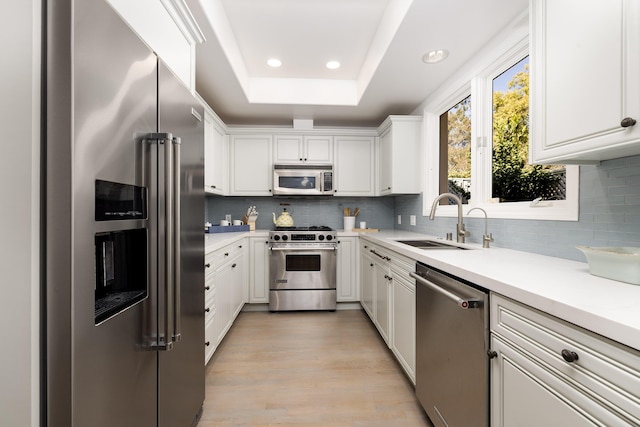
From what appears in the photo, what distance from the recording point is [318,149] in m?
3.72

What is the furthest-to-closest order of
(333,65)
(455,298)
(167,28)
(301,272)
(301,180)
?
(301,180)
(301,272)
(333,65)
(167,28)
(455,298)

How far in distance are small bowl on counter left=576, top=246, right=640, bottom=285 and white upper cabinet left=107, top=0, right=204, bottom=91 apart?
1.78 meters

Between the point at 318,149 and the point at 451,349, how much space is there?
9.49 ft

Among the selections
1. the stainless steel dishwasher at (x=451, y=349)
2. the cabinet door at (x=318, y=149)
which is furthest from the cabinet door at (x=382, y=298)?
the cabinet door at (x=318, y=149)

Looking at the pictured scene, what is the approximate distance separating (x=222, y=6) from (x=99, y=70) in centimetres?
165

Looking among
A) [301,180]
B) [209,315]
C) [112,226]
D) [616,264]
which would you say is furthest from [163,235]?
[301,180]

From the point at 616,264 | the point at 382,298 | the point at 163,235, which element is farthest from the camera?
the point at 382,298

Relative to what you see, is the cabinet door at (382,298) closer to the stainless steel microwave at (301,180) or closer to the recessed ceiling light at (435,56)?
the stainless steel microwave at (301,180)

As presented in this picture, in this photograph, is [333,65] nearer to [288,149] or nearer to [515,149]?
[288,149]

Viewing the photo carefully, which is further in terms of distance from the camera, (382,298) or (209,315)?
(382,298)

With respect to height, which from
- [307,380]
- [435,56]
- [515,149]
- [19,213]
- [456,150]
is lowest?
[307,380]

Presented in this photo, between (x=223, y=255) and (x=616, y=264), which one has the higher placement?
(x=616, y=264)

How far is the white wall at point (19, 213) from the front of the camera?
607mm

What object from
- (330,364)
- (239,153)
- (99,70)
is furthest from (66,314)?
(239,153)
